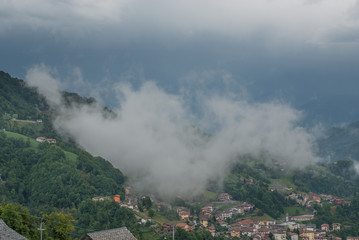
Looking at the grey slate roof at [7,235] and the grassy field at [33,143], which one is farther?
the grassy field at [33,143]

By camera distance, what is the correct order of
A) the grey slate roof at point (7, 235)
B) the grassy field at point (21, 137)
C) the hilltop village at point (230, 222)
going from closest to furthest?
the grey slate roof at point (7, 235)
the hilltop village at point (230, 222)
the grassy field at point (21, 137)

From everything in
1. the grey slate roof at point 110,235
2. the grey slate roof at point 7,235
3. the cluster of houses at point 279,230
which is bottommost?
the grey slate roof at point 7,235

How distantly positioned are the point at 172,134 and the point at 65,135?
33.6 meters

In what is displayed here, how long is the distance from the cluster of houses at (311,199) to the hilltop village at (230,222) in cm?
1160

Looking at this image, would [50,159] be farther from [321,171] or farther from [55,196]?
[321,171]

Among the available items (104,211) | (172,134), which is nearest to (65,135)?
(172,134)

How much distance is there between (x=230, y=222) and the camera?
80500 mm

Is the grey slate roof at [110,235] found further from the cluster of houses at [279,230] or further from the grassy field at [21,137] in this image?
the grassy field at [21,137]

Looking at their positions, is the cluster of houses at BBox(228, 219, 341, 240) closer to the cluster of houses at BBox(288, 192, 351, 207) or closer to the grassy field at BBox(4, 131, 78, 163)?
the cluster of houses at BBox(288, 192, 351, 207)

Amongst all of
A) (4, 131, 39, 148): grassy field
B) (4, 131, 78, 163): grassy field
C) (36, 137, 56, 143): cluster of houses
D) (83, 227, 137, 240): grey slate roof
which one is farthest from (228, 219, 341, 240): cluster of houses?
(83, 227, 137, 240): grey slate roof

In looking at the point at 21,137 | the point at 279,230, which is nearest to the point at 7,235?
the point at 279,230

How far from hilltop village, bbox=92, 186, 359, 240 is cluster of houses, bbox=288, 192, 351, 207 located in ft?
38.1

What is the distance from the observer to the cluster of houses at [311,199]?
100000 mm

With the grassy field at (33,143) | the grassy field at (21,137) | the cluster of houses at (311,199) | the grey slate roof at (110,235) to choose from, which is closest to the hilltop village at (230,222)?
the grassy field at (33,143)
